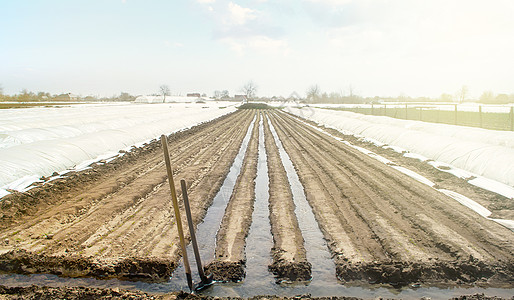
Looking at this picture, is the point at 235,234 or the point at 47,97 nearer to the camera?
the point at 235,234

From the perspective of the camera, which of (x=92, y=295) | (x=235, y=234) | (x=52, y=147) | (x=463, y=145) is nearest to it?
(x=92, y=295)

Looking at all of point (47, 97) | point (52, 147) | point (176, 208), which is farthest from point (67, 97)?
point (176, 208)

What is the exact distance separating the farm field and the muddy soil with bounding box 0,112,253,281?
0.02 m

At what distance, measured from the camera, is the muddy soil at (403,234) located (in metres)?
4.61

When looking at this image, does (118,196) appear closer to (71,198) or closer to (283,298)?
(71,198)

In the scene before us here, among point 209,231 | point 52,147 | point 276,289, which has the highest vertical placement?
point 52,147

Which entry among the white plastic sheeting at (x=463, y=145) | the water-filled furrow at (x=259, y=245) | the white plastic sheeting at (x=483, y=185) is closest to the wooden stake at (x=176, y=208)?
the water-filled furrow at (x=259, y=245)

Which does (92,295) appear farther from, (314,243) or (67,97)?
(67,97)

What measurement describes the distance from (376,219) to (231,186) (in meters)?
4.38

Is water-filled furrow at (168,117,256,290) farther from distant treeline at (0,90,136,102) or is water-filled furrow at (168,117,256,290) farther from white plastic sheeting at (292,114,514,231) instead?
distant treeline at (0,90,136,102)

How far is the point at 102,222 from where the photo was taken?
253 inches

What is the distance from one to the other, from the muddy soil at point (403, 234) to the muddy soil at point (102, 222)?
2.76 m

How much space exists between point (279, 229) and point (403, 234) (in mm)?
2192

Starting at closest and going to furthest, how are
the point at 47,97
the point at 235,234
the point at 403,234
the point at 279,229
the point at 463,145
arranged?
the point at 403,234 < the point at 235,234 < the point at 279,229 < the point at 463,145 < the point at 47,97
